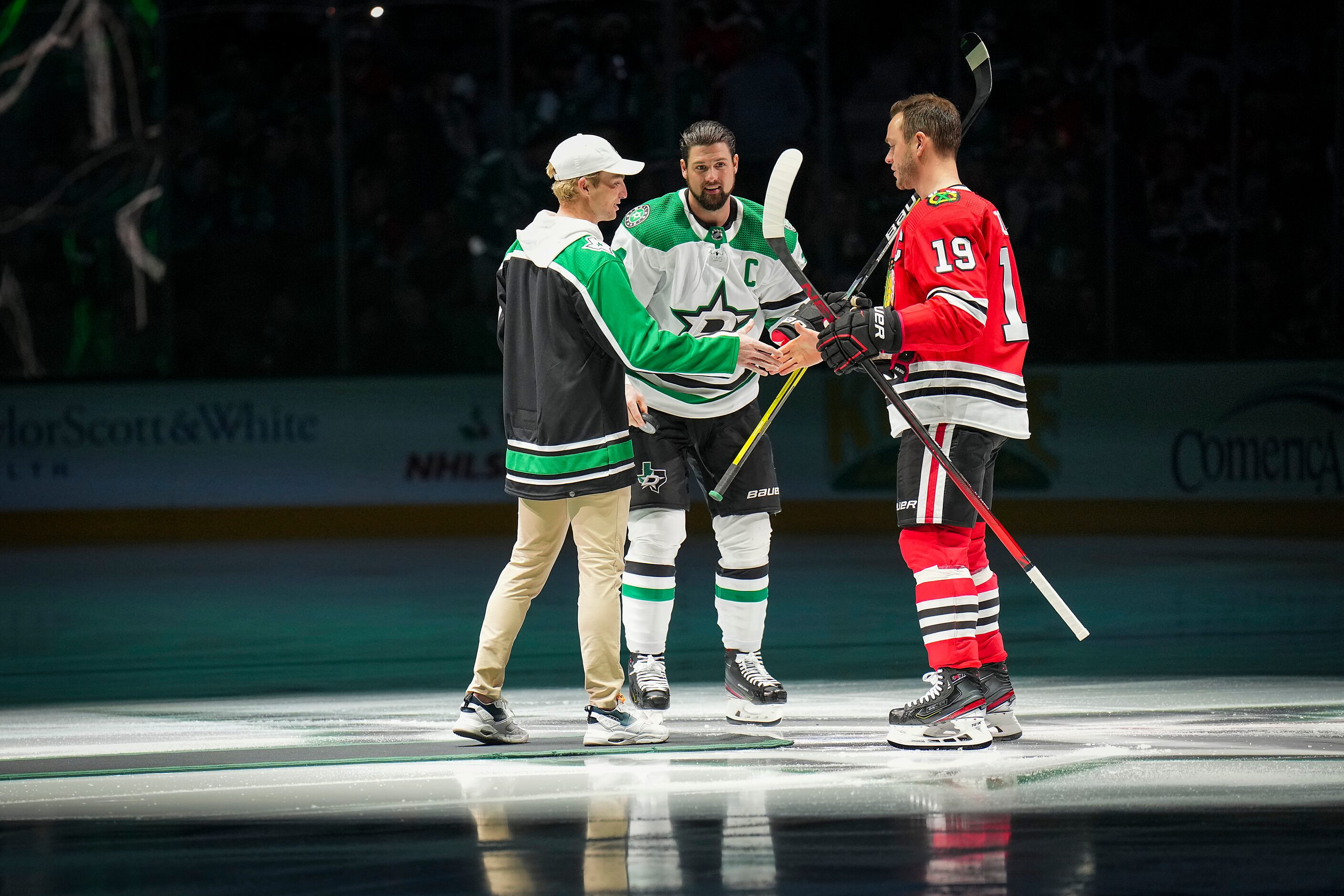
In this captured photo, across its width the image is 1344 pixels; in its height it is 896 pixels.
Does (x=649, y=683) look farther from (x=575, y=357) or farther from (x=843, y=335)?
(x=843, y=335)

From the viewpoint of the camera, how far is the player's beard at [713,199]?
17.2 feet

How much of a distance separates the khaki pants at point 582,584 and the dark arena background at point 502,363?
0.21 meters

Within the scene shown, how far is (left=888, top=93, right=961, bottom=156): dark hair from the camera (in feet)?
15.0

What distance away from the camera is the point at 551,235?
14.8 ft

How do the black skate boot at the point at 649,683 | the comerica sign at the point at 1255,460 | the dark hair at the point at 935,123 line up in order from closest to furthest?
1. the dark hair at the point at 935,123
2. the black skate boot at the point at 649,683
3. the comerica sign at the point at 1255,460

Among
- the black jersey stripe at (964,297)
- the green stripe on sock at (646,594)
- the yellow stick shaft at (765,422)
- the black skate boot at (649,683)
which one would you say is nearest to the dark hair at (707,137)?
the yellow stick shaft at (765,422)

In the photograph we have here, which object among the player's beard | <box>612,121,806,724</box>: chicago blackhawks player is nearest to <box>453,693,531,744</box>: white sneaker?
<box>612,121,806,724</box>: chicago blackhawks player

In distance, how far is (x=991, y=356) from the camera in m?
4.54

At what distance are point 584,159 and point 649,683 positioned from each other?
1525 mm

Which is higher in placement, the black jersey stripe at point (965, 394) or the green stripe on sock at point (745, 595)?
the black jersey stripe at point (965, 394)

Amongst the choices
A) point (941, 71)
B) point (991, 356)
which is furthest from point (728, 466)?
point (941, 71)

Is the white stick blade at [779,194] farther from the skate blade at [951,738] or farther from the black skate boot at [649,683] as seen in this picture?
the skate blade at [951,738]

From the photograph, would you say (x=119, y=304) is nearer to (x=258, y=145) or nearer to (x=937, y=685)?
(x=258, y=145)

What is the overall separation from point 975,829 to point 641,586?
178 cm
